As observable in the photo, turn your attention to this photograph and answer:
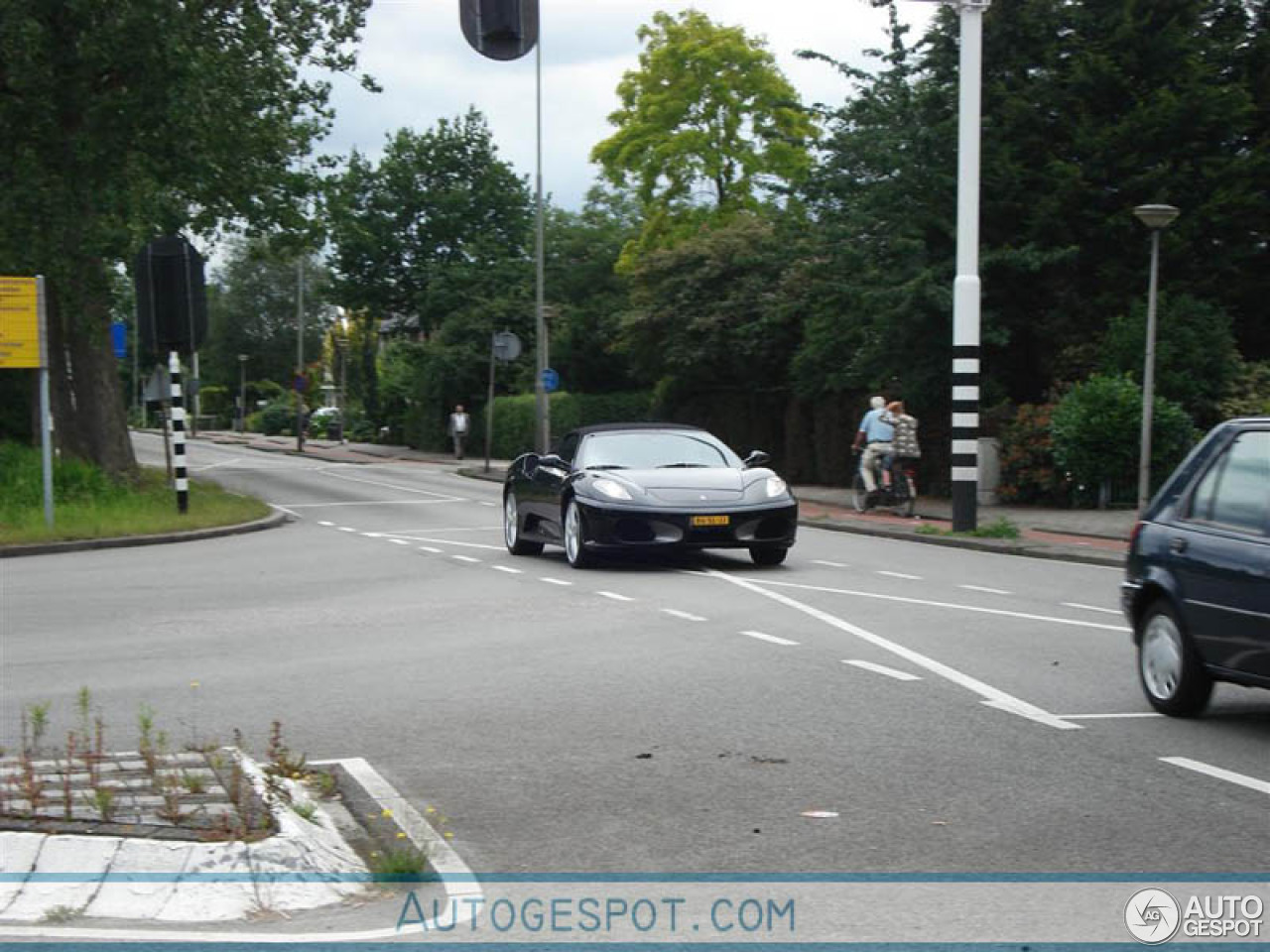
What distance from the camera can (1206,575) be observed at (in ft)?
24.5

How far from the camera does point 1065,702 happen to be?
325 inches

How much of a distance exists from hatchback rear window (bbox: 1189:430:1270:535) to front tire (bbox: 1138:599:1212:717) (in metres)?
0.53

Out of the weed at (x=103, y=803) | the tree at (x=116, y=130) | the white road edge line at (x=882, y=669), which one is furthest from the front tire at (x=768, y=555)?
the tree at (x=116, y=130)

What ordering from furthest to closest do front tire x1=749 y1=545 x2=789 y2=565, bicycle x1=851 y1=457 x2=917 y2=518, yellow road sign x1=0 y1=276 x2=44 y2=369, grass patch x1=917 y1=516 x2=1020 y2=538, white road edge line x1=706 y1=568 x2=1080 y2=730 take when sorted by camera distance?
bicycle x1=851 y1=457 x2=917 y2=518 < yellow road sign x1=0 y1=276 x2=44 y2=369 < grass patch x1=917 y1=516 x2=1020 y2=538 < front tire x1=749 y1=545 x2=789 y2=565 < white road edge line x1=706 y1=568 x2=1080 y2=730

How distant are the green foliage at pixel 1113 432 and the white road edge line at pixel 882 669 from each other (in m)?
15.4

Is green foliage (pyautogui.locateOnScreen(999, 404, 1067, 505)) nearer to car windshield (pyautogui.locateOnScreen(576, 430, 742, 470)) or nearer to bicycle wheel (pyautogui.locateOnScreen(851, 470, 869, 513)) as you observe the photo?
bicycle wheel (pyautogui.locateOnScreen(851, 470, 869, 513))

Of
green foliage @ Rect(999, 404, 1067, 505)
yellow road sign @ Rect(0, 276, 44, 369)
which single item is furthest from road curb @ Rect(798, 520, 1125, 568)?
yellow road sign @ Rect(0, 276, 44, 369)

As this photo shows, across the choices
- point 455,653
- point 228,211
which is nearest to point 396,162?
point 228,211

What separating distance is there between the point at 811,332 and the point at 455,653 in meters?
22.6

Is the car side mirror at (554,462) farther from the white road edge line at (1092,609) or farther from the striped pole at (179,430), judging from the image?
the striped pole at (179,430)

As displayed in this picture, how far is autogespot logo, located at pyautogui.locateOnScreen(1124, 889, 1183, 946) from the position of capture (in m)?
4.41

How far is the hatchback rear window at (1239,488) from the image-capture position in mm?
7332

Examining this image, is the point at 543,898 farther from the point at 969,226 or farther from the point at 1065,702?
the point at 969,226

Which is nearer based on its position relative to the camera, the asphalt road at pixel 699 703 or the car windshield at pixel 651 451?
the asphalt road at pixel 699 703
